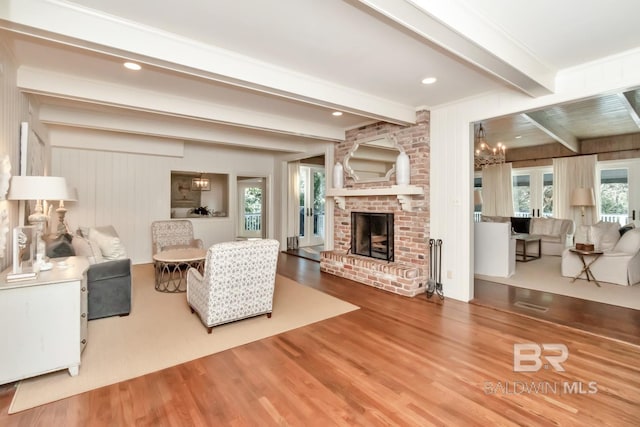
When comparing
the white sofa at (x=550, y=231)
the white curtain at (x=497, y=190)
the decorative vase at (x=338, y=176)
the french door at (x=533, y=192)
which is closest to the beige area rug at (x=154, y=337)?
the decorative vase at (x=338, y=176)

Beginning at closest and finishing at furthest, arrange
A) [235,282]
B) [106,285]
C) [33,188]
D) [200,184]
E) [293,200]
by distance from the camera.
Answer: [33,188], [235,282], [106,285], [200,184], [293,200]

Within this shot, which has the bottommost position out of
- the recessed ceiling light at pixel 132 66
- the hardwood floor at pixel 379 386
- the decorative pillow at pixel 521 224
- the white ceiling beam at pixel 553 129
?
the hardwood floor at pixel 379 386

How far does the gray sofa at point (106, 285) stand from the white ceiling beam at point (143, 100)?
1640 millimetres

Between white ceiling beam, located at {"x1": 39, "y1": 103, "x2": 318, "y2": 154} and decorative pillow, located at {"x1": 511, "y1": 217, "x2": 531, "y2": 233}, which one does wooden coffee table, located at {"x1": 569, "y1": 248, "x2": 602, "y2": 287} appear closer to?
decorative pillow, located at {"x1": 511, "y1": 217, "x2": 531, "y2": 233}

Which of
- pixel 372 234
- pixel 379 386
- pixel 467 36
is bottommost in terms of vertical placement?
pixel 379 386

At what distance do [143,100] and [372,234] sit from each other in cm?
380

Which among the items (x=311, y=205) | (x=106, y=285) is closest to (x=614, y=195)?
(x=311, y=205)

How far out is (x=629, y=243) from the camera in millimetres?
4863

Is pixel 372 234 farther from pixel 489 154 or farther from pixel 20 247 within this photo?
pixel 20 247

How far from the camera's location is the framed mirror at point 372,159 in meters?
4.95

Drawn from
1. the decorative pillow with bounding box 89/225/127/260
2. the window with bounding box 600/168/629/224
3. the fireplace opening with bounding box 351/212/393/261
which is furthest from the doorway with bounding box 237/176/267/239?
the window with bounding box 600/168/629/224

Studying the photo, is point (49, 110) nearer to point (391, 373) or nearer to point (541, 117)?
point (391, 373)

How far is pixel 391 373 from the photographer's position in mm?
2393

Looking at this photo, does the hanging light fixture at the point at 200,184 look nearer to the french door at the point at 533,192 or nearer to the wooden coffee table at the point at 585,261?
the wooden coffee table at the point at 585,261
